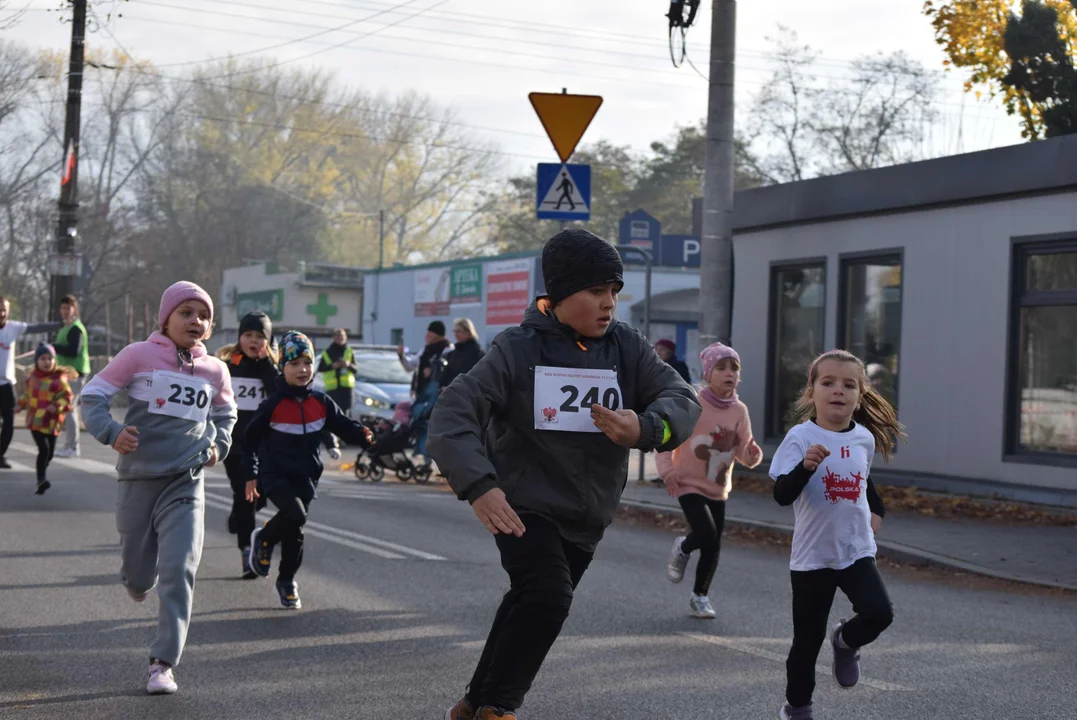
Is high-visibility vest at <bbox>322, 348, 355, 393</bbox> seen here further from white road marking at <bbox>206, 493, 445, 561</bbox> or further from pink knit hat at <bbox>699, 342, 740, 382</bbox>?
pink knit hat at <bbox>699, 342, 740, 382</bbox>

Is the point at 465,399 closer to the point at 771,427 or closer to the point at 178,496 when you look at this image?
the point at 178,496

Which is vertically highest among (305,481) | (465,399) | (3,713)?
(465,399)

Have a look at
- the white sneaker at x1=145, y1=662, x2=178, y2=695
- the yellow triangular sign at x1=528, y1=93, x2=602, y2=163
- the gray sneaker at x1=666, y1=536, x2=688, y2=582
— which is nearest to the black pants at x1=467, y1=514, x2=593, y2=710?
the white sneaker at x1=145, y1=662, x2=178, y2=695

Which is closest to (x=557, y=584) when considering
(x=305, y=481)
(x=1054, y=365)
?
(x=305, y=481)

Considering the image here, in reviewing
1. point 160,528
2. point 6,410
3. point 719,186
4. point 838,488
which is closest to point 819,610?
point 838,488

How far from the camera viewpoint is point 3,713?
5.83 m

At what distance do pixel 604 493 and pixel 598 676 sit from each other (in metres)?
2.15

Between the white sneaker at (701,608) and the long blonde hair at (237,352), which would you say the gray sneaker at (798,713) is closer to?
the white sneaker at (701,608)

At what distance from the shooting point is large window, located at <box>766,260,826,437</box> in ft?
59.7

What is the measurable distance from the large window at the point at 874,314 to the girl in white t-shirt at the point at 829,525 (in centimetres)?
1137

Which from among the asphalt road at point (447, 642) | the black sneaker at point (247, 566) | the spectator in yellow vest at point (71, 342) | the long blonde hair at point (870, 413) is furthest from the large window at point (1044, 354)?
the spectator in yellow vest at point (71, 342)

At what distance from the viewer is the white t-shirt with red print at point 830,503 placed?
562 cm

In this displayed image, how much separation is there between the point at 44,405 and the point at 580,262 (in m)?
11.3

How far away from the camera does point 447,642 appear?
7559mm
